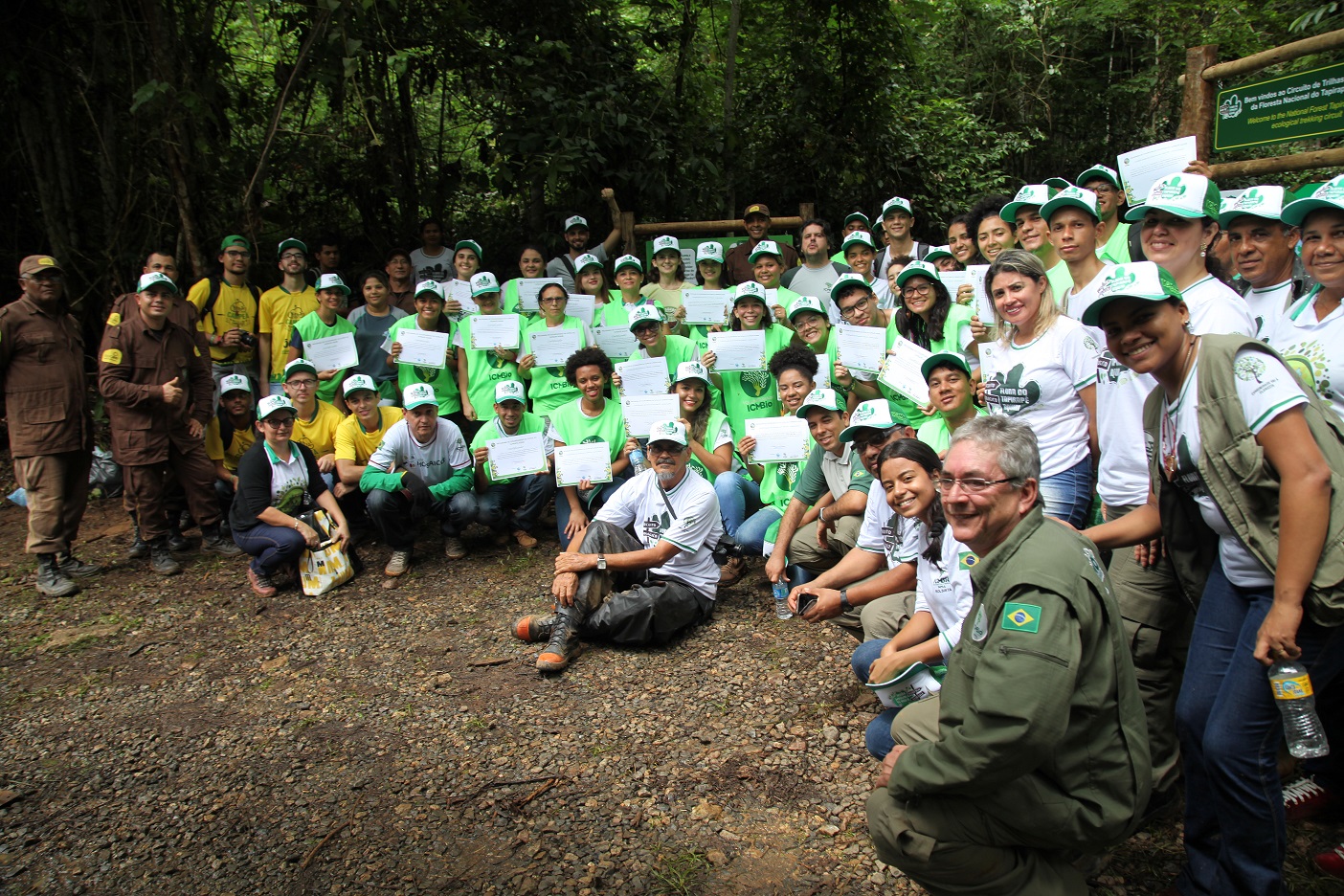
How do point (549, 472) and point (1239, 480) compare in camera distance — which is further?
point (549, 472)

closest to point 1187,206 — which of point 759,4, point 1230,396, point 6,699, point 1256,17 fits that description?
point 1230,396

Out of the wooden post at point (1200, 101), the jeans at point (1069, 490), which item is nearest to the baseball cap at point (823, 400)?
the jeans at point (1069, 490)

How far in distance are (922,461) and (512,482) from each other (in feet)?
13.0

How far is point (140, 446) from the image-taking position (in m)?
6.46

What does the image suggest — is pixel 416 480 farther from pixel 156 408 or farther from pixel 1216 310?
pixel 1216 310

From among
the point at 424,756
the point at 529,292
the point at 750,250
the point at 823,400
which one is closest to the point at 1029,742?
the point at 424,756

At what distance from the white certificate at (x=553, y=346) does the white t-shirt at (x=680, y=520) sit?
5.98ft

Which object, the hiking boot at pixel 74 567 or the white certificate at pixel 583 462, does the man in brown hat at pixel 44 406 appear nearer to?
the hiking boot at pixel 74 567

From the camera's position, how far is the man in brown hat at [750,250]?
7.94 meters

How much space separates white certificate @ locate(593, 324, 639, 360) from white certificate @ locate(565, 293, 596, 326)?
27cm

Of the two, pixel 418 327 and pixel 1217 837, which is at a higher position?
pixel 418 327

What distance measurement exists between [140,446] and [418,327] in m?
2.25

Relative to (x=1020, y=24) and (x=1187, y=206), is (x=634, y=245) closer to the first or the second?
(x=1187, y=206)

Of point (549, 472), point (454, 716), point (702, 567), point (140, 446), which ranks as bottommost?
point (454, 716)
